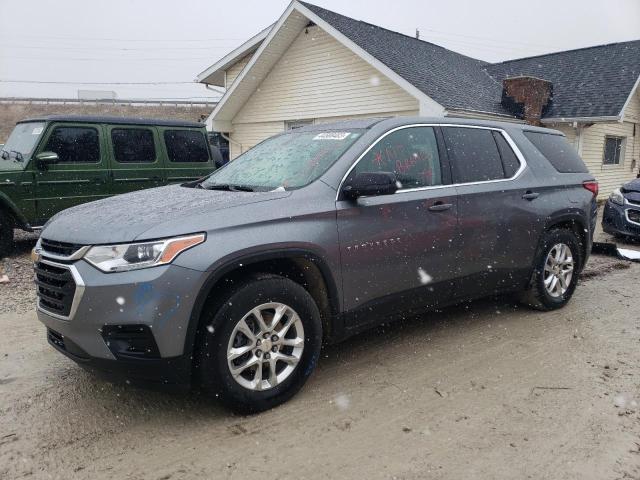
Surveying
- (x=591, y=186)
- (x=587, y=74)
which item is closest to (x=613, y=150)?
(x=587, y=74)

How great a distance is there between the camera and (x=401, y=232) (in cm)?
367

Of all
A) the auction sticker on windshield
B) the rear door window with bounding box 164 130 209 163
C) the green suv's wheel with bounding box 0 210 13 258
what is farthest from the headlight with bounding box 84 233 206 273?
the rear door window with bounding box 164 130 209 163

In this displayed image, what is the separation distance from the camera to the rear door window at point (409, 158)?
3744 mm

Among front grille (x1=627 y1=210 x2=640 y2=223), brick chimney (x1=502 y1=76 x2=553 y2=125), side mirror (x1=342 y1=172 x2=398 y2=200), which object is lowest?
front grille (x1=627 y1=210 x2=640 y2=223)

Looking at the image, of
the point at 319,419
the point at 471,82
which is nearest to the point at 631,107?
the point at 471,82

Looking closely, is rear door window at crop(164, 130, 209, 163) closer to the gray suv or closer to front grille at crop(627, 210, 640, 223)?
the gray suv

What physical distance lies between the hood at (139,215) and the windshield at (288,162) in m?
0.29

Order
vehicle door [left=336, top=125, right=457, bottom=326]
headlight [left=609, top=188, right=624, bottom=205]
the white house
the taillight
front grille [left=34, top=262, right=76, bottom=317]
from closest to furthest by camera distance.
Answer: front grille [left=34, top=262, right=76, bottom=317] → vehicle door [left=336, top=125, right=457, bottom=326] → the taillight → headlight [left=609, top=188, right=624, bottom=205] → the white house

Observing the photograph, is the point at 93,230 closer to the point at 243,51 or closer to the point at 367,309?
the point at 367,309

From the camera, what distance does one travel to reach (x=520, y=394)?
11.1ft

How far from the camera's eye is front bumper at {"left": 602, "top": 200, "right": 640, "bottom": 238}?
8.74 metres

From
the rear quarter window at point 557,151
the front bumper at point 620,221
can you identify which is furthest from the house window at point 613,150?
the rear quarter window at point 557,151

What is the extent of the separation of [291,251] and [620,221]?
306 inches

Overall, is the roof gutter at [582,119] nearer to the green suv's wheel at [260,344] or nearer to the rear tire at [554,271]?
the rear tire at [554,271]
